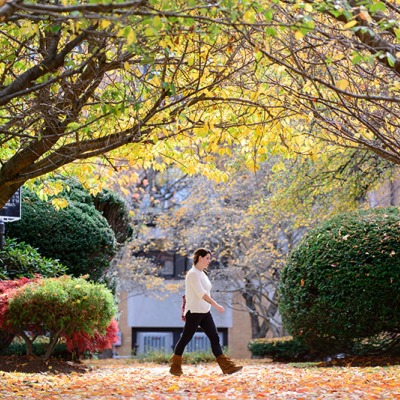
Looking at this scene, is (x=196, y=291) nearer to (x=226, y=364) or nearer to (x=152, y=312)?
(x=226, y=364)

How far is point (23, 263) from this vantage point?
48.8 ft

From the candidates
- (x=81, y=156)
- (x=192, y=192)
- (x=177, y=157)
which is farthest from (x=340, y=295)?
(x=192, y=192)

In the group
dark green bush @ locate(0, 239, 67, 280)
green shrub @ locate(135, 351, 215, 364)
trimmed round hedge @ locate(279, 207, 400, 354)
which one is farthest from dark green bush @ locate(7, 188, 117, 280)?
trimmed round hedge @ locate(279, 207, 400, 354)

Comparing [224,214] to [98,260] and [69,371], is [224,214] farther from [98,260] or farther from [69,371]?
[69,371]

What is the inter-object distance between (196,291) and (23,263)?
15.8 ft

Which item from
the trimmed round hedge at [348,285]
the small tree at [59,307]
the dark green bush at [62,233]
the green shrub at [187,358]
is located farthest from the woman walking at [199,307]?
the green shrub at [187,358]

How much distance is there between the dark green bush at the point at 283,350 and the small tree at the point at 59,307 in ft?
21.5

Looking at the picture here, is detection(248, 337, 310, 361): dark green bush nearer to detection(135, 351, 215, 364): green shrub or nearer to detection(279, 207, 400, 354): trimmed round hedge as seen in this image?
detection(135, 351, 215, 364): green shrub

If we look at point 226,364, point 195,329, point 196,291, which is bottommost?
point 226,364

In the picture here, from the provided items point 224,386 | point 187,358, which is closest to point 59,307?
point 224,386

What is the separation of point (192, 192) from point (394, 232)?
14047 millimetres

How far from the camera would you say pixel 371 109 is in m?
11.2

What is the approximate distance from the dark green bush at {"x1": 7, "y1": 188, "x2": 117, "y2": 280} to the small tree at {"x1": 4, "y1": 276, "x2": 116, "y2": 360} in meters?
3.08

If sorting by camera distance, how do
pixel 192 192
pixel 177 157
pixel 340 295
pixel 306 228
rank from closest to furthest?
pixel 177 157
pixel 340 295
pixel 306 228
pixel 192 192
